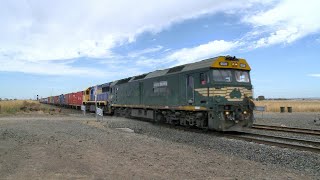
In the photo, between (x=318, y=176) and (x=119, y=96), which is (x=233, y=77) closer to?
(x=318, y=176)

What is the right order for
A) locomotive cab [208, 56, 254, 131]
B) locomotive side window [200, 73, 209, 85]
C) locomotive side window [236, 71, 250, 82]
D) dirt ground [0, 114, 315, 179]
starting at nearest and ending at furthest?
dirt ground [0, 114, 315, 179] → locomotive cab [208, 56, 254, 131] → locomotive side window [200, 73, 209, 85] → locomotive side window [236, 71, 250, 82]

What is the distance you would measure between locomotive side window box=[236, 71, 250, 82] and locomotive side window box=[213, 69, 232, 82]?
0.49m

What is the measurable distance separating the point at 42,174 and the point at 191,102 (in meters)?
11.6

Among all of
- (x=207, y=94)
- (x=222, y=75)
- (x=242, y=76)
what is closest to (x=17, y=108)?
(x=207, y=94)

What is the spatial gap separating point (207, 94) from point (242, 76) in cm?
220

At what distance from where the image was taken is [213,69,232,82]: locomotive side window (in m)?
16.6

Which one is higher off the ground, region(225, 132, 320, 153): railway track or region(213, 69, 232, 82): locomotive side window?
region(213, 69, 232, 82): locomotive side window

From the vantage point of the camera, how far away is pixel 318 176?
771 centimetres

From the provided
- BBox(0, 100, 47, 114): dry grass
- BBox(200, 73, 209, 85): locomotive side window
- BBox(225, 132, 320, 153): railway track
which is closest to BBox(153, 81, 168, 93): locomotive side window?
BBox(200, 73, 209, 85): locomotive side window

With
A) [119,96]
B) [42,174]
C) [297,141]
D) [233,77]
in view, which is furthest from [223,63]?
[119,96]

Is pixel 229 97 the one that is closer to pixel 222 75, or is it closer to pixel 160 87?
pixel 222 75

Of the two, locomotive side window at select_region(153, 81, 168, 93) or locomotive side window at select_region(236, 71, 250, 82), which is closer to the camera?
locomotive side window at select_region(236, 71, 250, 82)

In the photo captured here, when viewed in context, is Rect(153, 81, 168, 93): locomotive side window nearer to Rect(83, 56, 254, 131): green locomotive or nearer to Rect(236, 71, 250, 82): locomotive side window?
Rect(83, 56, 254, 131): green locomotive

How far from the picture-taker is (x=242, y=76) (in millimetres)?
17359
